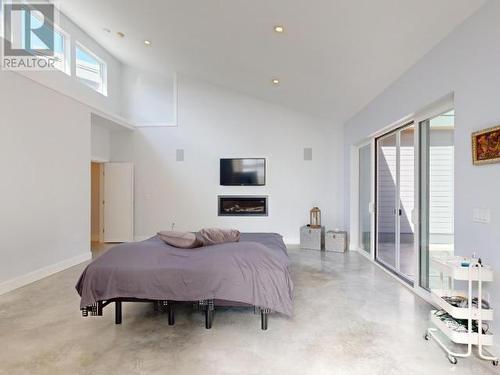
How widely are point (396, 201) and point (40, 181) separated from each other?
5.33m

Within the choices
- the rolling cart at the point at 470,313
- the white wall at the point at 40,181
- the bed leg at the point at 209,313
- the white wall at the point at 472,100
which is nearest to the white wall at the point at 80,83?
the white wall at the point at 40,181

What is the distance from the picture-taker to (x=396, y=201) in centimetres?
439

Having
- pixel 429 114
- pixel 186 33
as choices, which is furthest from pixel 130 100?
pixel 429 114

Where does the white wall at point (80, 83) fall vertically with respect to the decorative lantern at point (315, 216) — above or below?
above

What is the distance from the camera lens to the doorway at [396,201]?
→ 4.12 metres

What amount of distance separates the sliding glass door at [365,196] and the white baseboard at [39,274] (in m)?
5.28

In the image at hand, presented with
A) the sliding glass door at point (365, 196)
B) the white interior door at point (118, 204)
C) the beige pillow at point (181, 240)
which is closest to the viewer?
the beige pillow at point (181, 240)

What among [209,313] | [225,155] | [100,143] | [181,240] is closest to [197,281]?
[209,313]

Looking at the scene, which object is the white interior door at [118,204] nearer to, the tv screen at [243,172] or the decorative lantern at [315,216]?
the tv screen at [243,172]

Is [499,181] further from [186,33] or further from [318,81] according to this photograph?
[186,33]

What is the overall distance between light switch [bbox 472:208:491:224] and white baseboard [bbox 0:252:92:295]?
206 inches

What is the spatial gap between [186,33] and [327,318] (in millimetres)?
4331

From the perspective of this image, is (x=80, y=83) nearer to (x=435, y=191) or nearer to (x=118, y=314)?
(x=118, y=314)

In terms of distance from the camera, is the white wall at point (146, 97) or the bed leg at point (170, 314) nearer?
the bed leg at point (170, 314)
